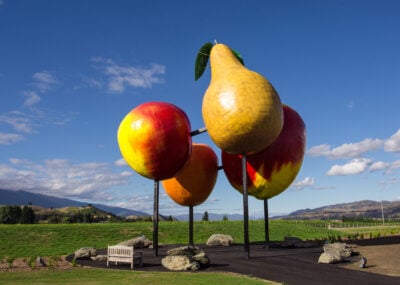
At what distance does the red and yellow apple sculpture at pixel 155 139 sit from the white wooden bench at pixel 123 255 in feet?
13.1

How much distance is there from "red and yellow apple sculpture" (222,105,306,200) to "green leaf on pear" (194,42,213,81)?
17.1 feet

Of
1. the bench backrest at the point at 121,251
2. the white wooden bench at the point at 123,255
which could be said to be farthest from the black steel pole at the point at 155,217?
the bench backrest at the point at 121,251

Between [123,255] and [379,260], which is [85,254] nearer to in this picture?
[123,255]

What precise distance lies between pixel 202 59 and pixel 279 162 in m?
7.07

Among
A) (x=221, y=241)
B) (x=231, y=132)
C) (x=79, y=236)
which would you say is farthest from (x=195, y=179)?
(x=79, y=236)

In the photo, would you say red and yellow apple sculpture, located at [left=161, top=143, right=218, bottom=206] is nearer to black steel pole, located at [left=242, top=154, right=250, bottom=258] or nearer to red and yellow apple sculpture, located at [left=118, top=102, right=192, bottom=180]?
red and yellow apple sculpture, located at [left=118, top=102, right=192, bottom=180]

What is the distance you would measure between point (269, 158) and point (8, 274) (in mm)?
11020

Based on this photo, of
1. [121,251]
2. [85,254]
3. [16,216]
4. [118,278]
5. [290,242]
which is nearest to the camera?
[118,278]

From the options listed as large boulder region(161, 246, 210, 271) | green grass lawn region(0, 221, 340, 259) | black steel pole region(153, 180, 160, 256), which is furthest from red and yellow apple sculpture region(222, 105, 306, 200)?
green grass lawn region(0, 221, 340, 259)

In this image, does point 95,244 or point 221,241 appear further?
point 95,244

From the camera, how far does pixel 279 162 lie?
17953 millimetres

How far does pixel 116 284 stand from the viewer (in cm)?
1205

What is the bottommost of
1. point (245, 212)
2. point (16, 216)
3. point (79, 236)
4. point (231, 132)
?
point (79, 236)

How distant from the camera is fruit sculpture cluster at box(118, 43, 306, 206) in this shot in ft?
53.0
